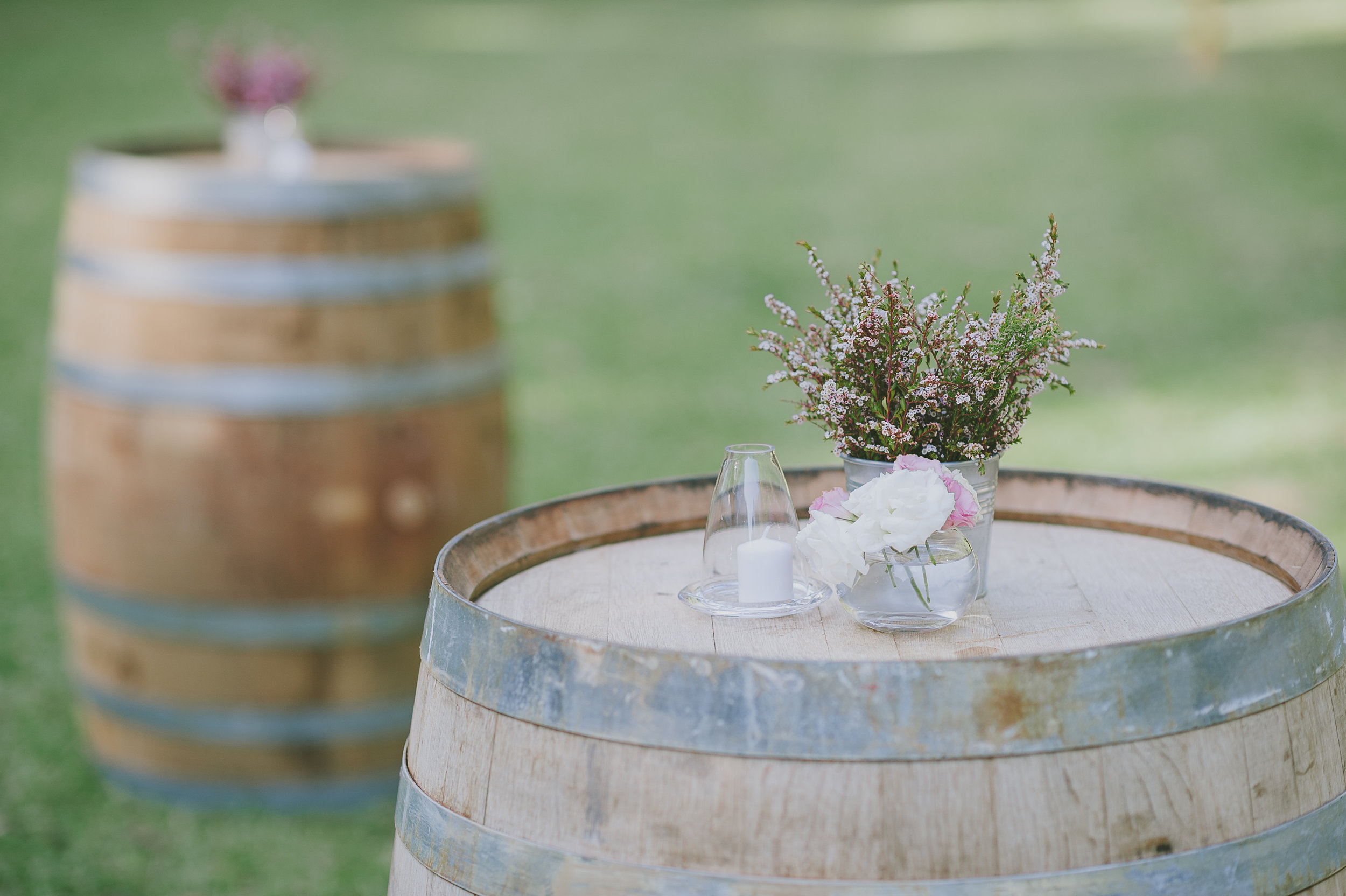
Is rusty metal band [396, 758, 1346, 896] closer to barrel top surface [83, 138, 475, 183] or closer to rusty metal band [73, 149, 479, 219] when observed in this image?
rusty metal band [73, 149, 479, 219]

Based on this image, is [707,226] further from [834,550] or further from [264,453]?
[834,550]

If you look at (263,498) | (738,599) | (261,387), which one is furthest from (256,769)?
(738,599)

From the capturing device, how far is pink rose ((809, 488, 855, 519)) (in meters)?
1.61

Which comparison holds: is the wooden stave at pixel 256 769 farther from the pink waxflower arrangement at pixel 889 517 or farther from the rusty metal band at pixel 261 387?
the pink waxflower arrangement at pixel 889 517

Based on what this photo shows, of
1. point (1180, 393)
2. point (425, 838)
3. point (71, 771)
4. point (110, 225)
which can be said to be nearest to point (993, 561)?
point (425, 838)

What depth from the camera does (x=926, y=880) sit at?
1325 millimetres

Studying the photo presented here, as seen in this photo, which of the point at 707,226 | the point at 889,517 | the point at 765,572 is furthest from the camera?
the point at 707,226

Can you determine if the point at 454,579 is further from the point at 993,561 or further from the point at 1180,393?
the point at 1180,393

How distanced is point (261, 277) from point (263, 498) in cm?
52

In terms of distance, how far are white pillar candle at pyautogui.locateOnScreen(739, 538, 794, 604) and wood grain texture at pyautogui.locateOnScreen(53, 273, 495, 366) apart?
1.83 meters

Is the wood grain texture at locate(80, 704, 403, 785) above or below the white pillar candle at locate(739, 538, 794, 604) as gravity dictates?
below

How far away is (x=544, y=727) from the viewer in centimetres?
142

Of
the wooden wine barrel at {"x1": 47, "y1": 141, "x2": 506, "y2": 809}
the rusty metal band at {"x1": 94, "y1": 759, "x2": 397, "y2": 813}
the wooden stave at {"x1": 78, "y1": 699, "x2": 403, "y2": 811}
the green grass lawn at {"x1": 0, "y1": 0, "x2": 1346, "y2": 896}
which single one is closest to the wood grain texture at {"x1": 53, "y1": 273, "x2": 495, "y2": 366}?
the wooden wine barrel at {"x1": 47, "y1": 141, "x2": 506, "y2": 809}

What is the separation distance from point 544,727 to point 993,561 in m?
0.77
